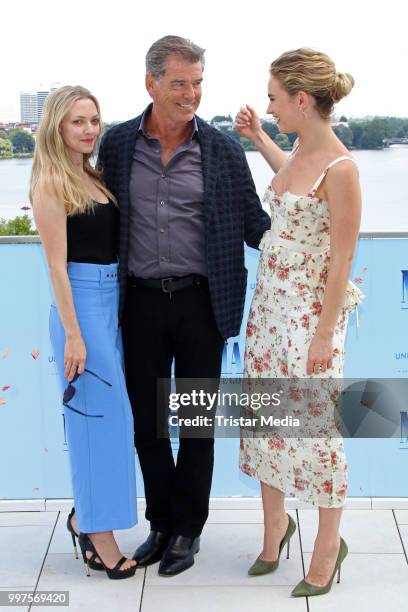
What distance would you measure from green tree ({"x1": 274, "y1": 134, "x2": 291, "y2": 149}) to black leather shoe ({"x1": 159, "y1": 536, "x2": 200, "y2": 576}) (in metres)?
1.28

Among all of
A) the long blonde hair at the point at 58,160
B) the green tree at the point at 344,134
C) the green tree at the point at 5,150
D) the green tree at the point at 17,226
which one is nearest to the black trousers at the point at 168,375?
the long blonde hair at the point at 58,160

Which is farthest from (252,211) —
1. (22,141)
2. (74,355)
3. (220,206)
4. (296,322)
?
(22,141)

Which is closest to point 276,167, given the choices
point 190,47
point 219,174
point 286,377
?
point 219,174

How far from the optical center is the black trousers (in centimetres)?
272

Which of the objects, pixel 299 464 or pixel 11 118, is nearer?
pixel 299 464

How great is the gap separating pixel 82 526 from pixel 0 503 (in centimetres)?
64

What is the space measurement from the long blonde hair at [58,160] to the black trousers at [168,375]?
13.9 inches

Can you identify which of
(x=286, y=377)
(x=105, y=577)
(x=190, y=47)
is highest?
(x=190, y=47)

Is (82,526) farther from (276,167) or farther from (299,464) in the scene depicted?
(276,167)

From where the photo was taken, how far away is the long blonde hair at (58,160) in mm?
2518

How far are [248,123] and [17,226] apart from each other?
1.11m

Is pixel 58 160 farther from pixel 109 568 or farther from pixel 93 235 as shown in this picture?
pixel 109 568

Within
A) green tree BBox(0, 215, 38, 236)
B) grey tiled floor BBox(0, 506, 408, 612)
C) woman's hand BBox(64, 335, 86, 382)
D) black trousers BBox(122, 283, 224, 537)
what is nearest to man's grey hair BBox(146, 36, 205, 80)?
black trousers BBox(122, 283, 224, 537)

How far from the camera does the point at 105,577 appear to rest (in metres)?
2.84
